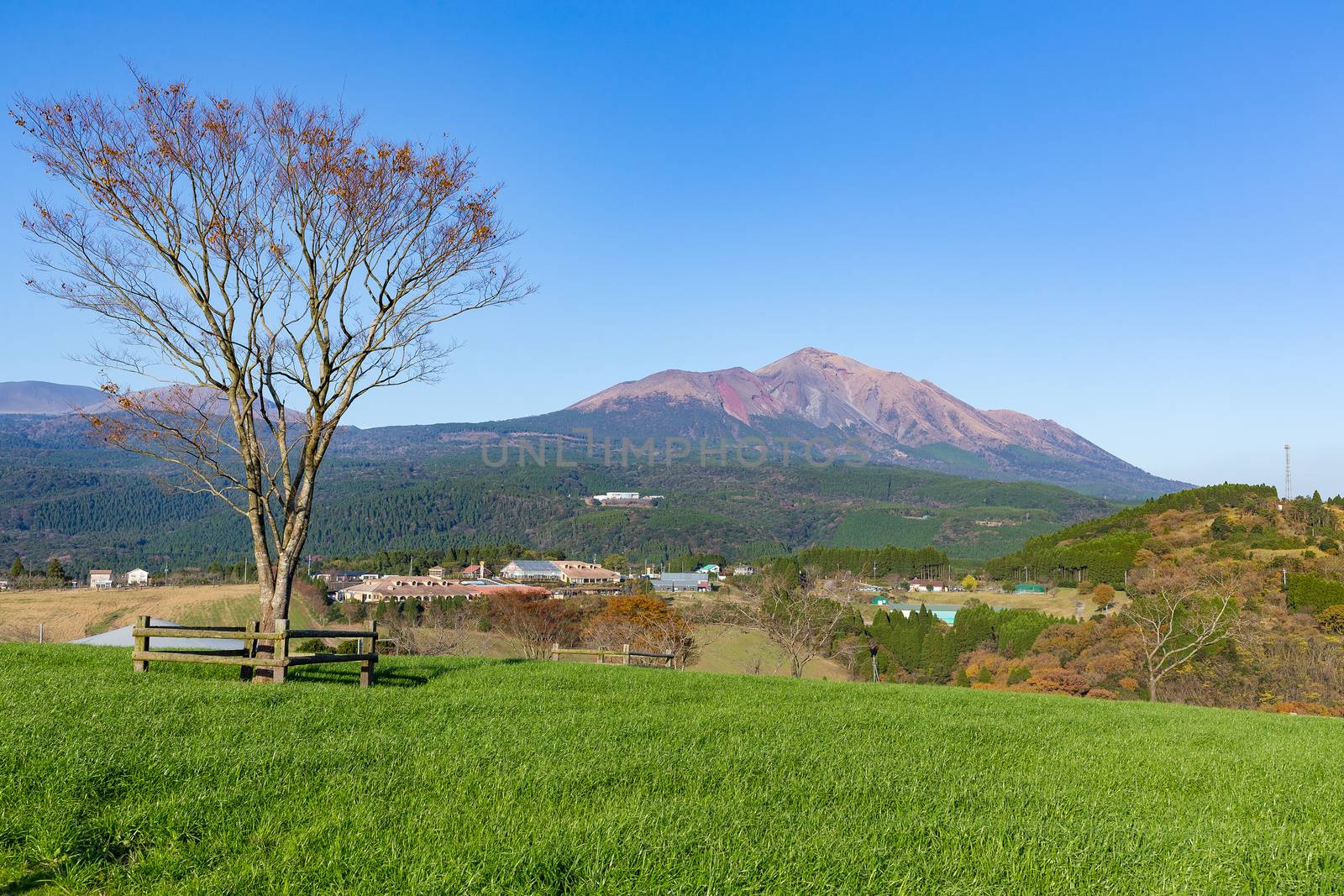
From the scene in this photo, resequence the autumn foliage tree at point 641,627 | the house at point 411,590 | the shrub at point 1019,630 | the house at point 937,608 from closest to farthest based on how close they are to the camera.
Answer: the autumn foliage tree at point 641,627, the shrub at point 1019,630, the house at point 411,590, the house at point 937,608

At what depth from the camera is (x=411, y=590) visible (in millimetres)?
114250

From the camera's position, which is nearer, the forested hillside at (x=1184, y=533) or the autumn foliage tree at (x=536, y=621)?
the autumn foliage tree at (x=536, y=621)

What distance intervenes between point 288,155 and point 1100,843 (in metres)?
16.6

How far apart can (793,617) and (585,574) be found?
390 feet

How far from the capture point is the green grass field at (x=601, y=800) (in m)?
5.58

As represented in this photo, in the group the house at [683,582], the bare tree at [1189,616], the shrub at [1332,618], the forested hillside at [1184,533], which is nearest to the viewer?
the bare tree at [1189,616]

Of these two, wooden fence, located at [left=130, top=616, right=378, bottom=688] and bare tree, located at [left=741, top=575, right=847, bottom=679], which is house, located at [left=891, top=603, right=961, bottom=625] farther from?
wooden fence, located at [left=130, top=616, right=378, bottom=688]

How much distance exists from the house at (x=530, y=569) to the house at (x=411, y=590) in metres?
34.9

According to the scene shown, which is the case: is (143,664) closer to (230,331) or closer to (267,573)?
(267,573)

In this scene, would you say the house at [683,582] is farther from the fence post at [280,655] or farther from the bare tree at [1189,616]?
the fence post at [280,655]

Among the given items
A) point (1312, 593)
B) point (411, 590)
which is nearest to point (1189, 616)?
point (1312, 593)

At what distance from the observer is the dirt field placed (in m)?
77.7

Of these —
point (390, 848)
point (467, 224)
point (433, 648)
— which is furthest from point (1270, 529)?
point (390, 848)

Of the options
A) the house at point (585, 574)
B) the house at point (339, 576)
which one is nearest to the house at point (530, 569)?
the house at point (585, 574)
